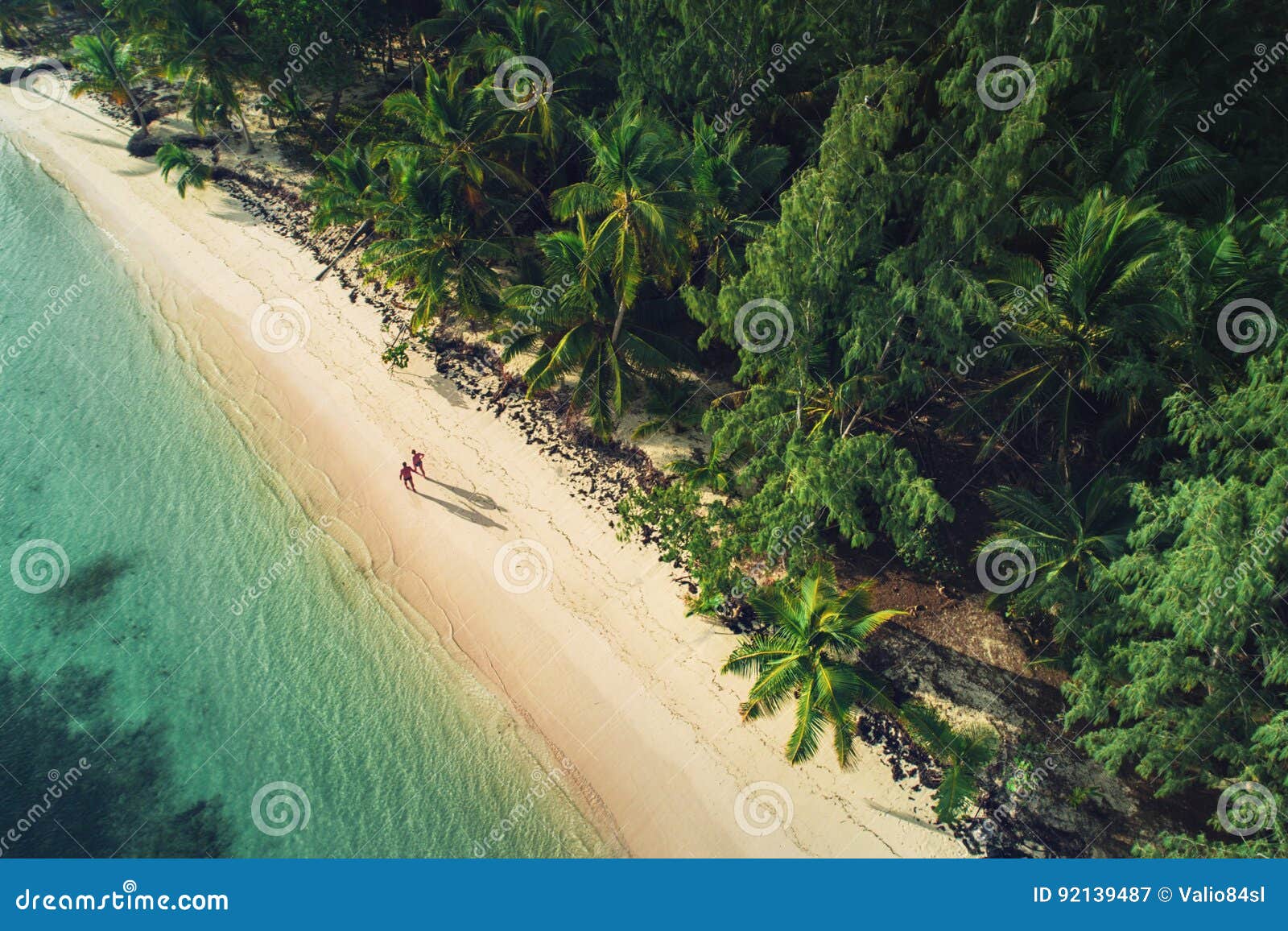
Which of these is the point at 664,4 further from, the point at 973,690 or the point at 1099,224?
the point at 973,690

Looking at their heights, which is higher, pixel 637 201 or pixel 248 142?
pixel 637 201

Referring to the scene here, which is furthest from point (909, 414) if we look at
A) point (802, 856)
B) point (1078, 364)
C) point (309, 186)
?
point (309, 186)

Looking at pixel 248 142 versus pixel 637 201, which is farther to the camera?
pixel 248 142

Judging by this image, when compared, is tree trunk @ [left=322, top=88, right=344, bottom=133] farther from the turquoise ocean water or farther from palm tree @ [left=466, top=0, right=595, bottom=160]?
A: the turquoise ocean water

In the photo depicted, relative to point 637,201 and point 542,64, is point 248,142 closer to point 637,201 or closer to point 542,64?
point 542,64

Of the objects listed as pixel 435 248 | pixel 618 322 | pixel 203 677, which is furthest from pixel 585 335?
pixel 203 677

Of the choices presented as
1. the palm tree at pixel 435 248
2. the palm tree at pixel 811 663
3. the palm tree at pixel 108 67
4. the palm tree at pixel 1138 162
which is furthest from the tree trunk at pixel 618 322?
the palm tree at pixel 108 67
